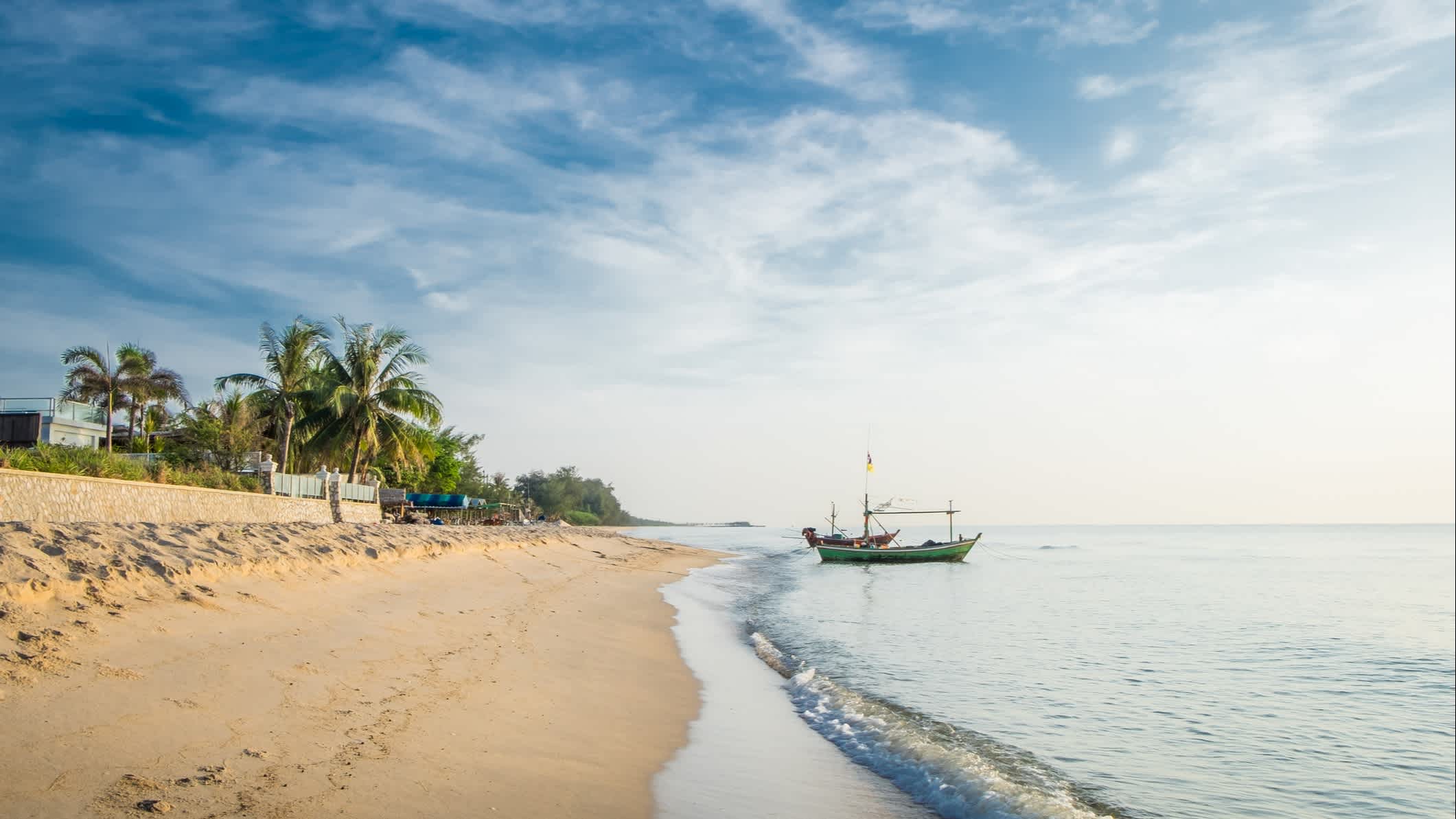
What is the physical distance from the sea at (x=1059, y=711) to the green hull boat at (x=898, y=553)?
24.3 metres

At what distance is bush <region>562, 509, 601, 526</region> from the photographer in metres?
117

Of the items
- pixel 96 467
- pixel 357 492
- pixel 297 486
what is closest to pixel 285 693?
pixel 96 467

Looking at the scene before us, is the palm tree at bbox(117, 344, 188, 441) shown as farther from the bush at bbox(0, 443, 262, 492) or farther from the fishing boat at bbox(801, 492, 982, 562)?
the fishing boat at bbox(801, 492, 982, 562)

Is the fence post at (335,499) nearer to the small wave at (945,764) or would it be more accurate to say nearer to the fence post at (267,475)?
the fence post at (267,475)

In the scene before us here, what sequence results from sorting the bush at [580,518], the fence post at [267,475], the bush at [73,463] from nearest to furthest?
the bush at [73,463], the fence post at [267,475], the bush at [580,518]

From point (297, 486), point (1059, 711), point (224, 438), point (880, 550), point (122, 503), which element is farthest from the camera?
point (880, 550)

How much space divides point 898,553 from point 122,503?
43982mm

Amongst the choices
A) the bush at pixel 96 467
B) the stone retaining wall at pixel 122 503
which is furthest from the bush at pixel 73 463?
the stone retaining wall at pixel 122 503

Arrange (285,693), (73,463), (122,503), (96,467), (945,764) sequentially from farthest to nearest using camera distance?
(96,467) → (73,463) → (122,503) → (945,764) → (285,693)

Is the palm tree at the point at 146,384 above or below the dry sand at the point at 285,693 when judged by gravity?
above

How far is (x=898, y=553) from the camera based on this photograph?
5228 centimetres

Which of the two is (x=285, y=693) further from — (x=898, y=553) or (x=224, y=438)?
(x=898, y=553)

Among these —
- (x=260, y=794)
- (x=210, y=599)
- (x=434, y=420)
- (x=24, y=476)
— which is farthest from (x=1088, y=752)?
(x=434, y=420)

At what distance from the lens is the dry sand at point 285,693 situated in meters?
5.09
